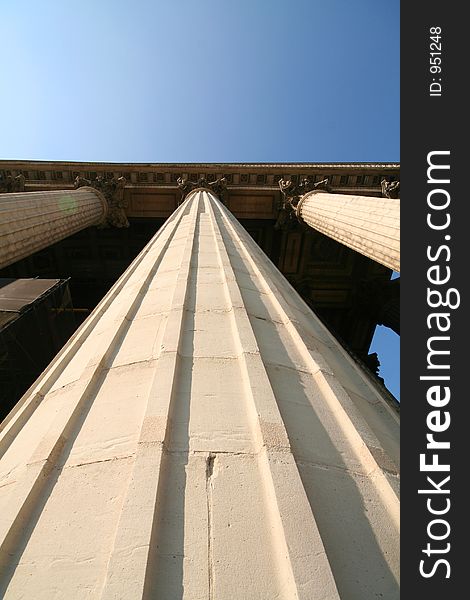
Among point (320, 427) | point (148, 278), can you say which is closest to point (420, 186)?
point (320, 427)

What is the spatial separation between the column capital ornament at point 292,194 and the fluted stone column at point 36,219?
10.4m

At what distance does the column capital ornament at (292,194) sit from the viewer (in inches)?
796

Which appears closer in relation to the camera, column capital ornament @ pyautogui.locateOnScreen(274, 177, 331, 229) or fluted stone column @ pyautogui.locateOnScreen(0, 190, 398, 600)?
fluted stone column @ pyautogui.locateOnScreen(0, 190, 398, 600)

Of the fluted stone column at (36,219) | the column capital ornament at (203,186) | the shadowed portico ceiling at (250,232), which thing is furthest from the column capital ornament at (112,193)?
the column capital ornament at (203,186)

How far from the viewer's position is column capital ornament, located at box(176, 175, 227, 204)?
2105 centimetres

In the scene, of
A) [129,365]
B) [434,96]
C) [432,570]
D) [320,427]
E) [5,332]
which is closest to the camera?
[432,570]

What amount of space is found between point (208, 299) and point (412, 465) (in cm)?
321

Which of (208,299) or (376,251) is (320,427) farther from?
(376,251)

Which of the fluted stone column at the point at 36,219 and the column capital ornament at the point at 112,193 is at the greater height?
the column capital ornament at the point at 112,193

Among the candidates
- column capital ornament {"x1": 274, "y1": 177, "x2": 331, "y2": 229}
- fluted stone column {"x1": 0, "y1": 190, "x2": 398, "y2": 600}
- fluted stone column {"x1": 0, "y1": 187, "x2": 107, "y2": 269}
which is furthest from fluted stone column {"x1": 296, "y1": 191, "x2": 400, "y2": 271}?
fluted stone column {"x1": 0, "y1": 187, "x2": 107, "y2": 269}

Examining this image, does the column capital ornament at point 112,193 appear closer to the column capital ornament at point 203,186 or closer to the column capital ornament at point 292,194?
the column capital ornament at point 203,186

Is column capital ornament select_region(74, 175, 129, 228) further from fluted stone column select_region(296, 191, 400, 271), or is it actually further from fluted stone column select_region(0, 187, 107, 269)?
fluted stone column select_region(296, 191, 400, 271)

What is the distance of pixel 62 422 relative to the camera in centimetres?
294

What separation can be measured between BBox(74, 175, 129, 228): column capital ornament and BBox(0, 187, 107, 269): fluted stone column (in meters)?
3.05
